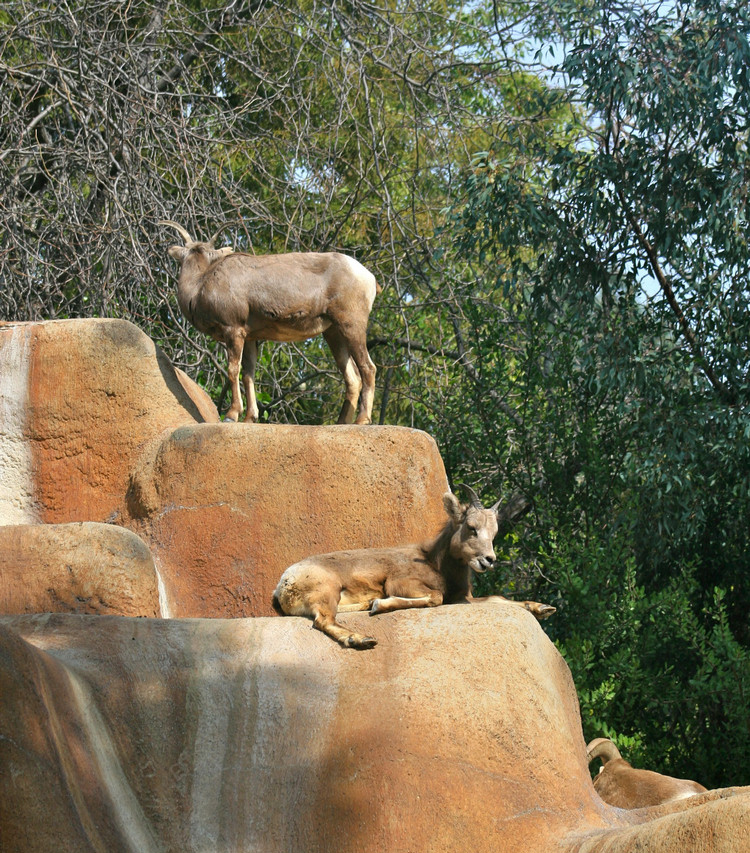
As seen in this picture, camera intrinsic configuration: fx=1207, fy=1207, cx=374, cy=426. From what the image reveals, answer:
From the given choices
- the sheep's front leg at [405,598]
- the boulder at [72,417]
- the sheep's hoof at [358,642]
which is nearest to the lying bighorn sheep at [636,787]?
the sheep's front leg at [405,598]

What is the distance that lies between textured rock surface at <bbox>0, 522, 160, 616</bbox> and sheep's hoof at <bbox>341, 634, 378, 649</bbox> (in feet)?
5.01

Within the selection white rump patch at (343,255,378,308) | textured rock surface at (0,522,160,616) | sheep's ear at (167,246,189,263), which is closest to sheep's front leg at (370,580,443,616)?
textured rock surface at (0,522,160,616)

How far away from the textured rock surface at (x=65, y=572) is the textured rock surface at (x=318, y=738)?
0.91m

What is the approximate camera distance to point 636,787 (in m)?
8.17

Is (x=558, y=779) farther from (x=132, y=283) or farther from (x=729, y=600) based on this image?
(x=132, y=283)

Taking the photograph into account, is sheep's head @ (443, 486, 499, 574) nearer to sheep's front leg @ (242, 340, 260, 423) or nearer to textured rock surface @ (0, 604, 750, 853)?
textured rock surface @ (0, 604, 750, 853)

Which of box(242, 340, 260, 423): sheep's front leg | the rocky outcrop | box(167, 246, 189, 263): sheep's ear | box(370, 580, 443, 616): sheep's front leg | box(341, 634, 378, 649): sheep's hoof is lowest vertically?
box(341, 634, 378, 649): sheep's hoof

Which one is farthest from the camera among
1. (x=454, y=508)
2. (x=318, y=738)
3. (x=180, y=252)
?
(x=180, y=252)

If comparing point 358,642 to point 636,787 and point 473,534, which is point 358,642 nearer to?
point 473,534

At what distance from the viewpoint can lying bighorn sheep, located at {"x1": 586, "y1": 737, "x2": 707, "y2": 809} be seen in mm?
Result: 7977

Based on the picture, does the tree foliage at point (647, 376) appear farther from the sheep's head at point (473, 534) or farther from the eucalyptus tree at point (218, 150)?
the sheep's head at point (473, 534)

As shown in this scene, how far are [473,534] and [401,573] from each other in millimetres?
518

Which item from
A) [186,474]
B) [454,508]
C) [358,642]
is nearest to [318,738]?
[358,642]

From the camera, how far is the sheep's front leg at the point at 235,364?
855 cm
